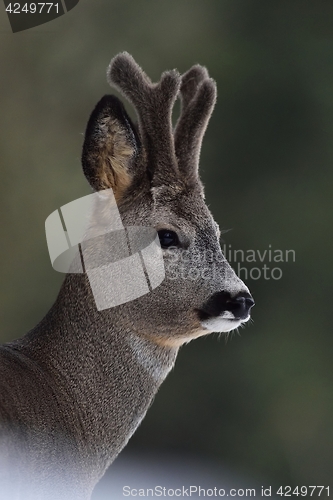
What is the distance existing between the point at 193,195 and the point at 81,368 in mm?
751

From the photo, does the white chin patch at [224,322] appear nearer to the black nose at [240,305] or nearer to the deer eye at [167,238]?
the black nose at [240,305]

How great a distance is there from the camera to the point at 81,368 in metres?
2.98

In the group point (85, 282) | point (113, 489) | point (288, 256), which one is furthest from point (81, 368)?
point (288, 256)

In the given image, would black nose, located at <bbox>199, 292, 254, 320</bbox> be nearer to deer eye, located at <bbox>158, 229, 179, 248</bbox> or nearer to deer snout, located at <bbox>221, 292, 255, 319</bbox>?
deer snout, located at <bbox>221, 292, 255, 319</bbox>

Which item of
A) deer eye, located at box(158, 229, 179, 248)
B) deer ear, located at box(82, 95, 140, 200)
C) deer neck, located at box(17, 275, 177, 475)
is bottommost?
deer neck, located at box(17, 275, 177, 475)

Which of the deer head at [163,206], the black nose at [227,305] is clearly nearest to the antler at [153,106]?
the deer head at [163,206]

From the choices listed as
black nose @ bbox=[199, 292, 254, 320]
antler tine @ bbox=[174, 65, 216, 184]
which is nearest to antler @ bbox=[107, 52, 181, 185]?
antler tine @ bbox=[174, 65, 216, 184]

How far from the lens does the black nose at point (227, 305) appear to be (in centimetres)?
290

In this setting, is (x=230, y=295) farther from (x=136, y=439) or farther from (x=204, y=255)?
(x=136, y=439)

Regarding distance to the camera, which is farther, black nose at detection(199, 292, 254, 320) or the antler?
the antler

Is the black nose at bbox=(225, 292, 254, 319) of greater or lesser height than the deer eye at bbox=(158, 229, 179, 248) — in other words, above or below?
below

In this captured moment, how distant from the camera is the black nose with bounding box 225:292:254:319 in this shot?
9.50 ft

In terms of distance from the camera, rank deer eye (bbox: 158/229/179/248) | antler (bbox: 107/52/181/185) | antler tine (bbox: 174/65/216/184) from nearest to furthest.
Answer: deer eye (bbox: 158/229/179/248) < antler (bbox: 107/52/181/185) < antler tine (bbox: 174/65/216/184)

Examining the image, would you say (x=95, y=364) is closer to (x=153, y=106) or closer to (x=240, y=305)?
(x=240, y=305)
